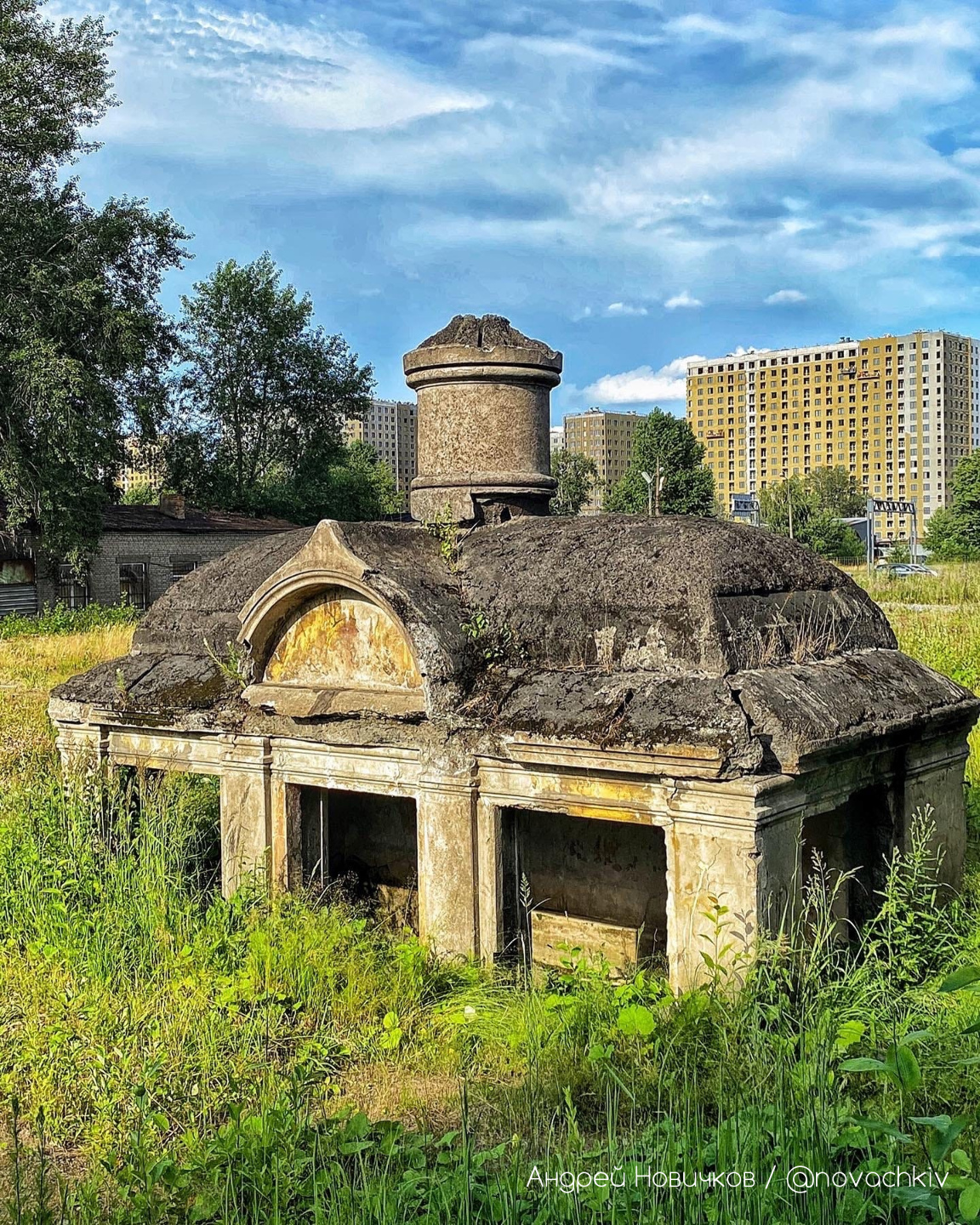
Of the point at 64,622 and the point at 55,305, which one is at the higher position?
the point at 55,305

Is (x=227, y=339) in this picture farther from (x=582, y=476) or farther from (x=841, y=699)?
(x=841, y=699)

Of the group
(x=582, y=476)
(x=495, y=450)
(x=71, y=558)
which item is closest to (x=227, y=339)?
(x=71, y=558)

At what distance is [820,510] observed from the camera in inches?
2138

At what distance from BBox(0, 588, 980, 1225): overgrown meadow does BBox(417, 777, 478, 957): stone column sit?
145 millimetres

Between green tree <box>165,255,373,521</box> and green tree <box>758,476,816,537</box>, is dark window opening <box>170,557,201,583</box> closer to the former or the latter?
green tree <box>165,255,373,521</box>

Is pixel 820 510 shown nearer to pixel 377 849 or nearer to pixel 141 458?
pixel 141 458

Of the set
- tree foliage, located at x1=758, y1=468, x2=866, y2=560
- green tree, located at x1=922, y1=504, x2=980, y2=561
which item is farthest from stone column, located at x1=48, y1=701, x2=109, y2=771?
tree foliage, located at x1=758, y1=468, x2=866, y2=560

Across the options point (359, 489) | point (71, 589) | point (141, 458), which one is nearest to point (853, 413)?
→ point (359, 489)

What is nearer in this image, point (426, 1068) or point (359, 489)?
point (426, 1068)

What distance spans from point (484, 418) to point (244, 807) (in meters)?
2.56

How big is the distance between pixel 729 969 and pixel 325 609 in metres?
2.62

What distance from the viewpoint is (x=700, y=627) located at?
495 centimetres

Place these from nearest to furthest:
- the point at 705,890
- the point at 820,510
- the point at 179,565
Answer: the point at 705,890
the point at 179,565
the point at 820,510

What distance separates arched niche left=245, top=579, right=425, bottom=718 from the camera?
5.50 m
